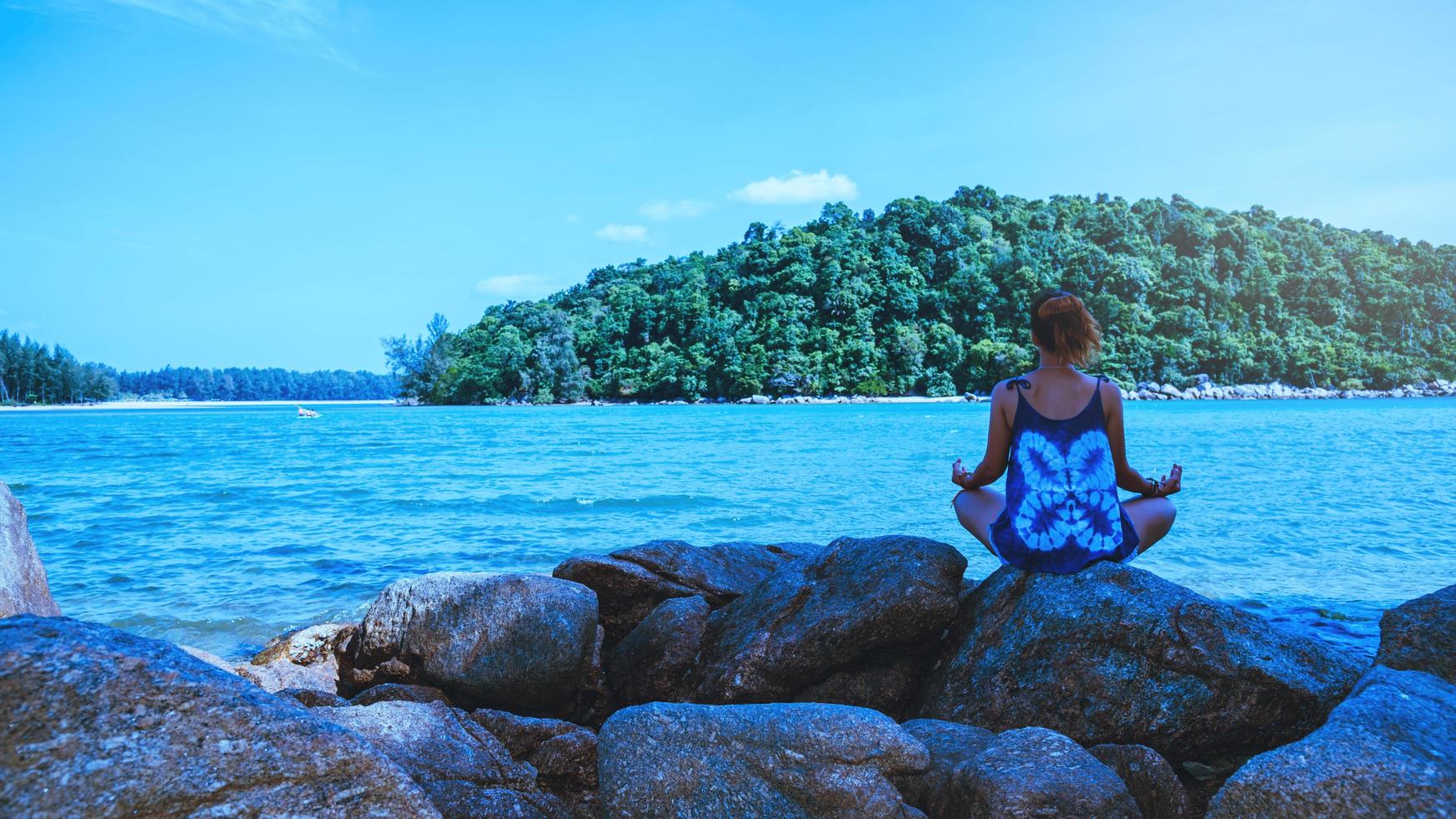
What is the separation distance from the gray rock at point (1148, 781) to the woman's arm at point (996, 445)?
1.64m

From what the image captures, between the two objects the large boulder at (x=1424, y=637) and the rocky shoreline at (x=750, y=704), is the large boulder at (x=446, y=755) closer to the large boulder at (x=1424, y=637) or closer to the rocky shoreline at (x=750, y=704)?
the rocky shoreline at (x=750, y=704)

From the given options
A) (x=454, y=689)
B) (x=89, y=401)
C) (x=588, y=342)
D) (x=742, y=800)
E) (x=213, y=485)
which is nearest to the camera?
(x=742, y=800)

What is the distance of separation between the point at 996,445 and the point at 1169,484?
3.32 feet

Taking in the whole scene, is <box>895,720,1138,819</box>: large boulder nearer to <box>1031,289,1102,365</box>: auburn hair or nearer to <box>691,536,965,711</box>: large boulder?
<box>691,536,965,711</box>: large boulder

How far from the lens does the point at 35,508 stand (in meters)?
17.7

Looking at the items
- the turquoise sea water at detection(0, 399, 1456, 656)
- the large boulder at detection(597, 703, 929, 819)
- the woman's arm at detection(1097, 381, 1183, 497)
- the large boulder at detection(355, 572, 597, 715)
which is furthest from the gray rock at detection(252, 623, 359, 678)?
the woman's arm at detection(1097, 381, 1183, 497)

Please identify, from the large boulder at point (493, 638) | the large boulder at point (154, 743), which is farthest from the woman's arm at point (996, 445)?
the large boulder at point (154, 743)

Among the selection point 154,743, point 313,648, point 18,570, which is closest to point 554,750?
point 154,743

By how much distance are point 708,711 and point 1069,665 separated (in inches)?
79.7

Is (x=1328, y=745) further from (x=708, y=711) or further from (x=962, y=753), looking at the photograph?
(x=708, y=711)

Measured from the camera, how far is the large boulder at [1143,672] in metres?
4.05

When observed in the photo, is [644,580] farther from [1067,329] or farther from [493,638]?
[1067,329]

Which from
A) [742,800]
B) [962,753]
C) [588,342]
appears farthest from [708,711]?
[588,342]

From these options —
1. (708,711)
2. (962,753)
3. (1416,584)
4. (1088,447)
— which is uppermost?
(1088,447)
